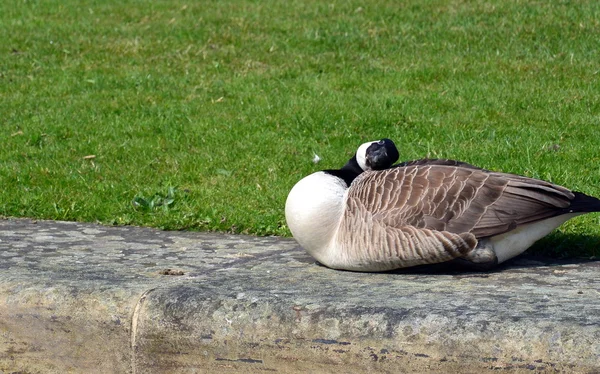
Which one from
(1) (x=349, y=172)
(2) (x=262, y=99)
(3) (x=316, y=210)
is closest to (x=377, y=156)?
(1) (x=349, y=172)

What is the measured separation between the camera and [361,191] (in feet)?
14.1

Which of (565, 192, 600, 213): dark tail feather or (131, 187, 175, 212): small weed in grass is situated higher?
(565, 192, 600, 213): dark tail feather

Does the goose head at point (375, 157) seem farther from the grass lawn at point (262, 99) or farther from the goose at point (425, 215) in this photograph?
the grass lawn at point (262, 99)

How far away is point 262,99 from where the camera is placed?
8211 millimetres

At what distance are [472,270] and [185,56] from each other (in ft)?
19.5

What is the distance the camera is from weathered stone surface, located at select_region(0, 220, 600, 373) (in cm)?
334

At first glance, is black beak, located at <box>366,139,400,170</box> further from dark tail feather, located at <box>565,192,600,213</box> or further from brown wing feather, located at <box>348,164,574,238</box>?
dark tail feather, located at <box>565,192,600,213</box>

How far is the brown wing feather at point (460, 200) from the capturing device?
4145mm

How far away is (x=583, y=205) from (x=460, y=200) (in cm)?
56

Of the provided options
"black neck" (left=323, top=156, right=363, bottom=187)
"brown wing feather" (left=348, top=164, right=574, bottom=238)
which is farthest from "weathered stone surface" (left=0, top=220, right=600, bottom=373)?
"black neck" (left=323, top=156, right=363, bottom=187)

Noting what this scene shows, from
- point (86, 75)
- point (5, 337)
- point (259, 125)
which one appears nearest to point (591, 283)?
point (5, 337)

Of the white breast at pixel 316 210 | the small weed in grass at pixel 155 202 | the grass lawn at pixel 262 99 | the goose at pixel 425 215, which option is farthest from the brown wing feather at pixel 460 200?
the small weed in grass at pixel 155 202

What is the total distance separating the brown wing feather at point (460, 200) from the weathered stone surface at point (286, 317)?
0.86 feet

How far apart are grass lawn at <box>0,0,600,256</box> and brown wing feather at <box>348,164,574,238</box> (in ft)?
2.34
